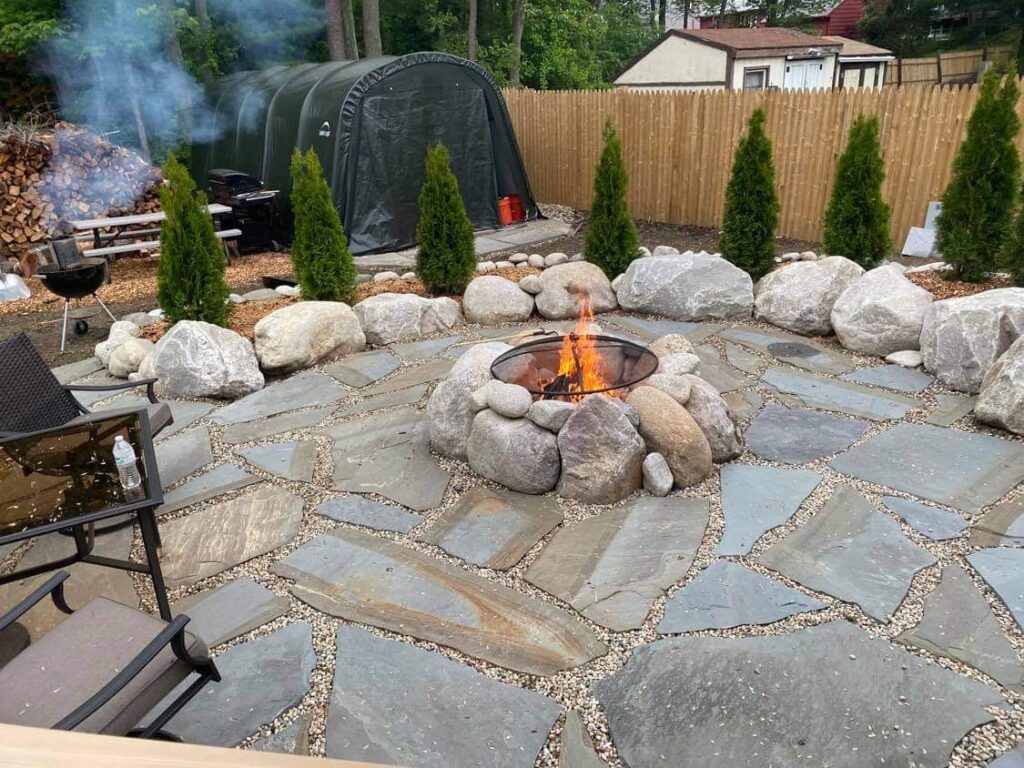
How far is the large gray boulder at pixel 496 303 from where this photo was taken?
6.42 m

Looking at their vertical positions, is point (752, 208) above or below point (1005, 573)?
above

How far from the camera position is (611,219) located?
716 centimetres

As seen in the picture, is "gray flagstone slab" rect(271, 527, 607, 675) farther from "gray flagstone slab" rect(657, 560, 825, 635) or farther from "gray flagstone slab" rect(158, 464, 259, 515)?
"gray flagstone slab" rect(158, 464, 259, 515)

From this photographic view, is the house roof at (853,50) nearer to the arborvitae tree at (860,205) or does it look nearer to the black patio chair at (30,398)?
the arborvitae tree at (860,205)

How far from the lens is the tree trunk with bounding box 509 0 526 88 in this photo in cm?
1997

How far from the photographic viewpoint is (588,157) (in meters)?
11.8

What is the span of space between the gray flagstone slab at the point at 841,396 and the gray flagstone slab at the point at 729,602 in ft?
6.35

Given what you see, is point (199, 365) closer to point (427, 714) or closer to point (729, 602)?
point (427, 714)

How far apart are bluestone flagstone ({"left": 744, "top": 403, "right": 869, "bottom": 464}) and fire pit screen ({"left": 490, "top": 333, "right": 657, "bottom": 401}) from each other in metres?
0.73

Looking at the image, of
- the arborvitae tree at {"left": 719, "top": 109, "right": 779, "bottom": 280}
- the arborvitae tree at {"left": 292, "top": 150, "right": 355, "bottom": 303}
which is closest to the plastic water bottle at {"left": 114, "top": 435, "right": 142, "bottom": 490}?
the arborvitae tree at {"left": 292, "top": 150, "right": 355, "bottom": 303}

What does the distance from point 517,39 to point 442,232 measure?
1601 cm

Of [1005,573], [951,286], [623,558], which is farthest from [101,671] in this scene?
[951,286]

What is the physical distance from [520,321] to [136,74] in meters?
9.85

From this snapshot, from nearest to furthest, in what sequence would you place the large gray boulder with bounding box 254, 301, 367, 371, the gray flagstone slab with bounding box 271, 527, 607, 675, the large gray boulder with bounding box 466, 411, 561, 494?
the gray flagstone slab with bounding box 271, 527, 607, 675, the large gray boulder with bounding box 466, 411, 561, 494, the large gray boulder with bounding box 254, 301, 367, 371
